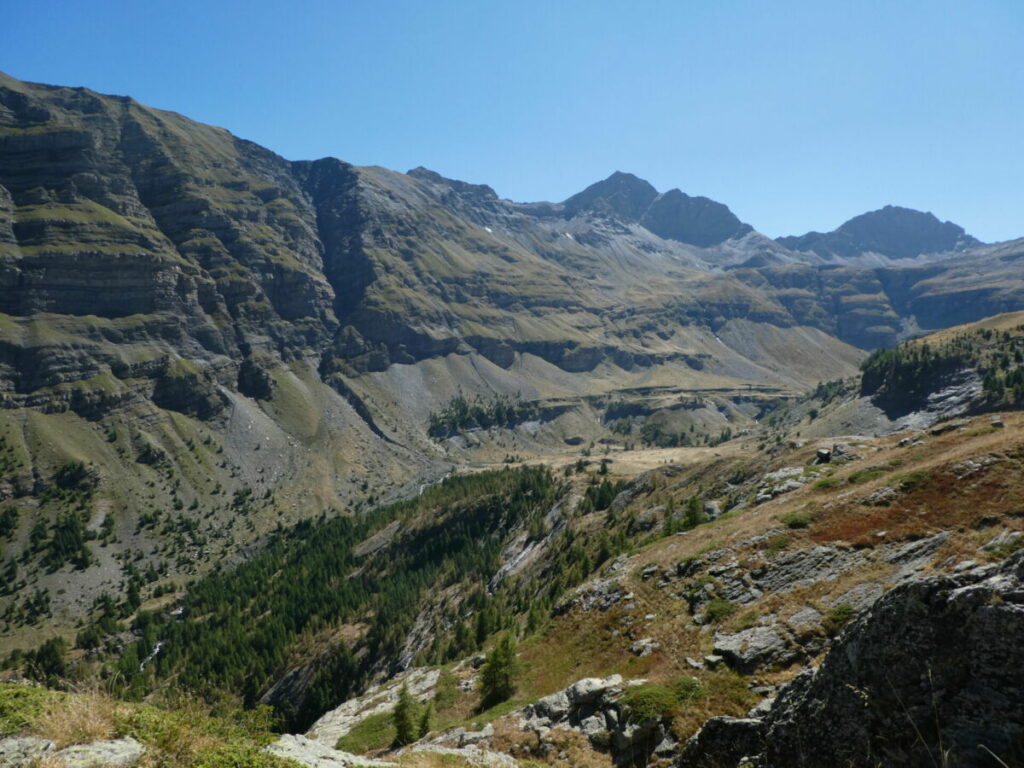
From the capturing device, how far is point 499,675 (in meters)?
35.0

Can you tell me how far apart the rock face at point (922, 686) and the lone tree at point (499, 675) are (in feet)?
88.3

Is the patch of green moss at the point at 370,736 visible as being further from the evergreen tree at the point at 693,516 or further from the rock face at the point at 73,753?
the evergreen tree at the point at 693,516

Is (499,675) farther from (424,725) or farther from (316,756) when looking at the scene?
(316,756)

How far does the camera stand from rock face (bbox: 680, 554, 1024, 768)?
8125mm

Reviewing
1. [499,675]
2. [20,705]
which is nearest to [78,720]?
[20,705]

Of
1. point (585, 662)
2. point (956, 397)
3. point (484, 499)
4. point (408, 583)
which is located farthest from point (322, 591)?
point (956, 397)

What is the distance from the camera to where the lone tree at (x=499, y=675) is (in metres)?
34.5

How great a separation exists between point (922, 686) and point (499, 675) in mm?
30865

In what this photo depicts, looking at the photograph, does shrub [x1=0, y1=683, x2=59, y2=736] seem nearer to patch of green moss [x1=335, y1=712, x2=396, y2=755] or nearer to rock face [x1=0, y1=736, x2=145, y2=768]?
rock face [x1=0, y1=736, x2=145, y2=768]

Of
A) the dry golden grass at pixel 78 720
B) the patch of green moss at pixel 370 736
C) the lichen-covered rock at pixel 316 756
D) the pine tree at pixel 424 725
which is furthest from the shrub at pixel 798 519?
the dry golden grass at pixel 78 720

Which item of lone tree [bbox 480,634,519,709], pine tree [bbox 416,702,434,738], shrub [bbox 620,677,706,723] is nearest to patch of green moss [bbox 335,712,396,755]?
pine tree [bbox 416,702,434,738]

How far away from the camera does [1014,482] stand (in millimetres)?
25266

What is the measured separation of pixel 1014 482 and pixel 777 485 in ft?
86.8

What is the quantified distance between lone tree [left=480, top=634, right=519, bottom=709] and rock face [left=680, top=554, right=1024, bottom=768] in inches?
1060
